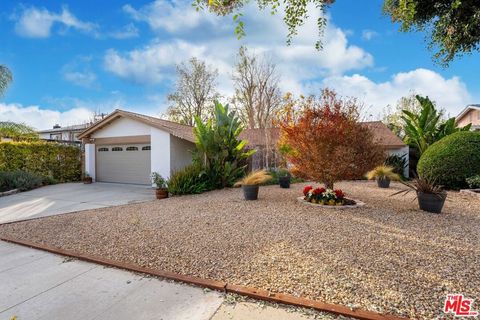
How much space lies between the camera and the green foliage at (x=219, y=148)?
414 inches

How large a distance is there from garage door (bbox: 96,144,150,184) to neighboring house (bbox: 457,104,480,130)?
1057 inches

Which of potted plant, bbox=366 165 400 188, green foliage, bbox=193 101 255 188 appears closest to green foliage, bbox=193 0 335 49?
green foliage, bbox=193 101 255 188

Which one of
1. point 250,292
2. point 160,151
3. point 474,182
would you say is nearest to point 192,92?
point 160,151

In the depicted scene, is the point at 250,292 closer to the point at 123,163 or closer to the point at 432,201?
the point at 432,201

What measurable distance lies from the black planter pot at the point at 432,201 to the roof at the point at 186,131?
2852mm

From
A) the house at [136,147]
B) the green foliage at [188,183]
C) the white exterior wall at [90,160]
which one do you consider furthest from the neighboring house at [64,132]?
the green foliage at [188,183]

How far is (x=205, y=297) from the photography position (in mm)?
2711

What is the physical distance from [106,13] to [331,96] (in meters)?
6.87

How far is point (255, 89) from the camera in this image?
20.9 meters

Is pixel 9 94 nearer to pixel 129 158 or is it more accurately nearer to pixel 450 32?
pixel 129 158

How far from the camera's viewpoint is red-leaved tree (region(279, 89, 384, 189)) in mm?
6641

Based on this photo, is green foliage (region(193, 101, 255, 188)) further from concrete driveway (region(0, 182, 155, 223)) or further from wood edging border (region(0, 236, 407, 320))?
wood edging border (region(0, 236, 407, 320))

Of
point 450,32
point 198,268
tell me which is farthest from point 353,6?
point 198,268

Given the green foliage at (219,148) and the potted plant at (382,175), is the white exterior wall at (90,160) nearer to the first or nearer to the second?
the green foliage at (219,148)
